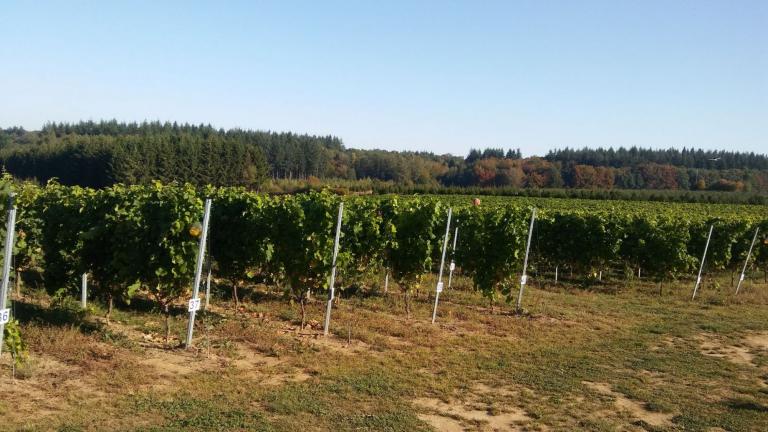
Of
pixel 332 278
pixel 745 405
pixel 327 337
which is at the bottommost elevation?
pixel 327 337

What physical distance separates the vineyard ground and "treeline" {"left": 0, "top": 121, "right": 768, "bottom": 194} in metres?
56.6

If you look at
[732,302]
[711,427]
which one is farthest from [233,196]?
[732,302]

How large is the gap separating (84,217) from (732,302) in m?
19.2

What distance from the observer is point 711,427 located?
25.4 feet

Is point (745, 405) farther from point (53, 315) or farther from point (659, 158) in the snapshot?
point (659, 158)

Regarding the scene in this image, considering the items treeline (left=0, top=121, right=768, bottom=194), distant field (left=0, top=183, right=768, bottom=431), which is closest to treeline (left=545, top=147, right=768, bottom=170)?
treeline (left=0, top=121, right=768, bottom=194)

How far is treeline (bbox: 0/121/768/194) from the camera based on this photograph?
263 feet

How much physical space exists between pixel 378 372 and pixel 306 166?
383 ft

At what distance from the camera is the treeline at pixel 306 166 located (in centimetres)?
8025

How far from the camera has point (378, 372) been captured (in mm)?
9305

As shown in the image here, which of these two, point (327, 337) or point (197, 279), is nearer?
point (197, 279)

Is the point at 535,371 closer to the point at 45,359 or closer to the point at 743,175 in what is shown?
the point at 45,359

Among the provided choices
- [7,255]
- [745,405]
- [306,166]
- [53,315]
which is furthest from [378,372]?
[306,166]

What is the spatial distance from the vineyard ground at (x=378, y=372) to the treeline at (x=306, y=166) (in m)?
56.6
